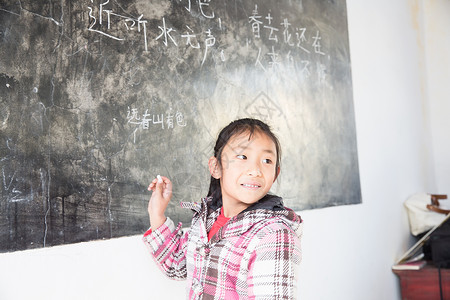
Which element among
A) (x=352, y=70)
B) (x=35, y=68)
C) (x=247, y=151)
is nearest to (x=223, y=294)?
(x=247, y=151)

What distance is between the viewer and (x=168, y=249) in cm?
130

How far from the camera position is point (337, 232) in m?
2.62

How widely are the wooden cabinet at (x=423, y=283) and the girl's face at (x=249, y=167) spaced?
7.28 feet

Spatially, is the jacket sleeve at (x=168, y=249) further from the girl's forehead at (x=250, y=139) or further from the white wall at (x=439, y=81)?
the white wall at (x=439, y=81)

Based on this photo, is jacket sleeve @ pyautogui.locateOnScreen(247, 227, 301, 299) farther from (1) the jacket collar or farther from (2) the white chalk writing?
(2) the white chalk writing

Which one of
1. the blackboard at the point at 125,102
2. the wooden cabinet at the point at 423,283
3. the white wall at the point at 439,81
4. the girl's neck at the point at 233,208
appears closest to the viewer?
the girl's neck at the point at 233,208

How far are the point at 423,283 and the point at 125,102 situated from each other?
94.3 inches

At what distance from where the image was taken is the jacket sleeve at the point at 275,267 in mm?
950

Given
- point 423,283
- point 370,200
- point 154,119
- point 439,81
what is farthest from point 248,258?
point 439,81

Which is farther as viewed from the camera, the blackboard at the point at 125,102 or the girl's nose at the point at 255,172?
the blackboard at the point at 125,102

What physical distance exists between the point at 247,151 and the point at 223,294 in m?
0.35

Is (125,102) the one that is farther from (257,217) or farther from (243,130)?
(257,217)

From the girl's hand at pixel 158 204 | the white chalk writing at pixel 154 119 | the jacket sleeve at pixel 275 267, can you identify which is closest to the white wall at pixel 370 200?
the girl's hand at pixel 158 204

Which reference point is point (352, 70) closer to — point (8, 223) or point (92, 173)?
point (92, 173)
